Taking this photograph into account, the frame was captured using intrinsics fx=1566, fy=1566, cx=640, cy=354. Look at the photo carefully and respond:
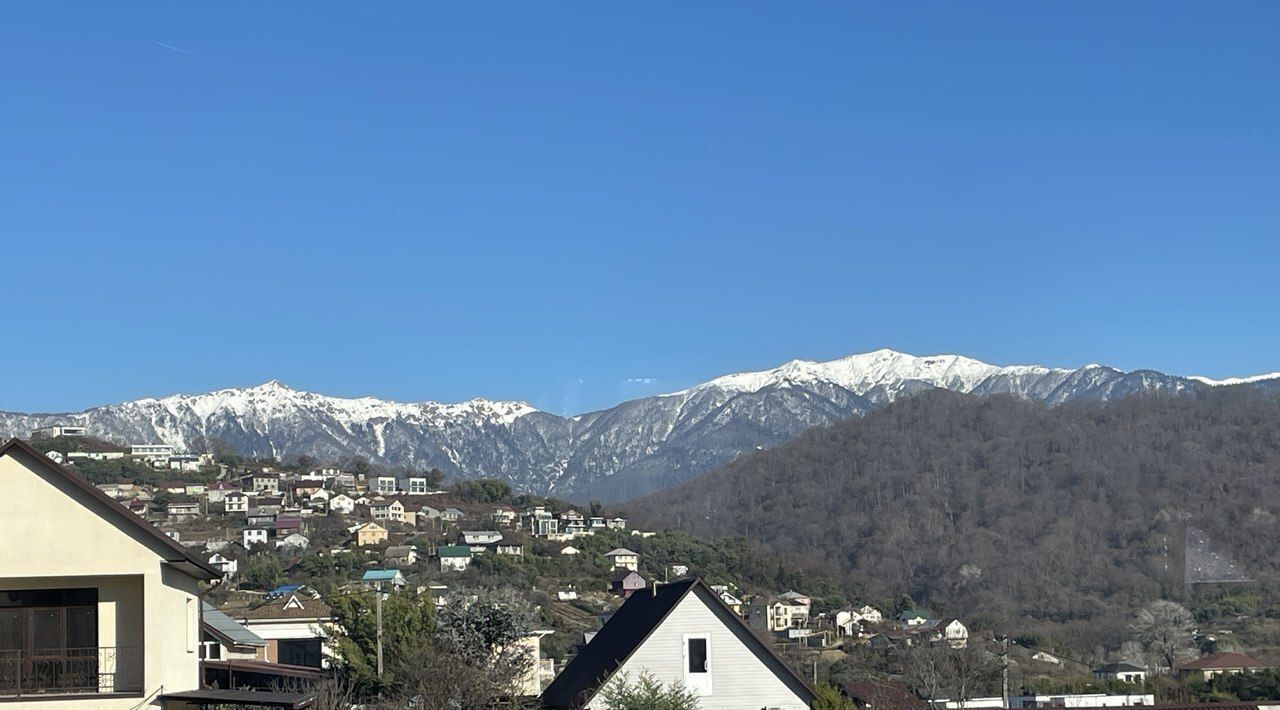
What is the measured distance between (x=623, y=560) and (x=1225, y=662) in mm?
59375

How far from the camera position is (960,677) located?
61.0 m

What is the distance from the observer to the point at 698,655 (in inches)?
1460

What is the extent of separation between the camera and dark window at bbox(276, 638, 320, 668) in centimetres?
5912

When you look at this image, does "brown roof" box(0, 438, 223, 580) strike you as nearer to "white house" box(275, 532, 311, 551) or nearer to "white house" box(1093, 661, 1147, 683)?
"white house" box(1093, 661, 1147, 683)

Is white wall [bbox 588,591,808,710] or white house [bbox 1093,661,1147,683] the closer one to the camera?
white wall [bbox 588,591,808,710]

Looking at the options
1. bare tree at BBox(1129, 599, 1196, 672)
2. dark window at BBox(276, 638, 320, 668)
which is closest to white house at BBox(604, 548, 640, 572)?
bare tree at BBox(1129, 599, 1196, 672)

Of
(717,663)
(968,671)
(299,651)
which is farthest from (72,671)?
(968,671)

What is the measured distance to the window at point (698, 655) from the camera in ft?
121

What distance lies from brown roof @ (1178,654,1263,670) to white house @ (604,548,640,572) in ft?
171

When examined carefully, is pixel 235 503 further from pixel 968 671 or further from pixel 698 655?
pixel 698 655

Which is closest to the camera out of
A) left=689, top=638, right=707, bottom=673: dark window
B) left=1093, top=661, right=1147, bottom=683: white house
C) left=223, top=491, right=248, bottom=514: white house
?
left=689, top=638, right=707, bottom=673: dark window

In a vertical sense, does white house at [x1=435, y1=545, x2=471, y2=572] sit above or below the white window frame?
above

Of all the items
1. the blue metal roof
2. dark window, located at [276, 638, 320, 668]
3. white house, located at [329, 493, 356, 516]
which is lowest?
dark window, located at [276, 638, 320, 668]

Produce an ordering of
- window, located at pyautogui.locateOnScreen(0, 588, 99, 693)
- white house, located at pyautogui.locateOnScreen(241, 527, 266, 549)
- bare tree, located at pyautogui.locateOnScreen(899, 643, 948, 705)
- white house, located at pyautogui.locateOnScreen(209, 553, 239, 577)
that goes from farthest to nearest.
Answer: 1. white house, located at pyautogui.locateOnScreen(241, 527, 266, 549)
2. white house, located at pyautogui.locateOnScreen(209, 553, 239, 577)
3. bare tree, located at pyautogui.locateOnScreen(899, 643, 948, 705)
4. window, located at pyautogui.locateOnScreen(0, 588, 99, 693)
